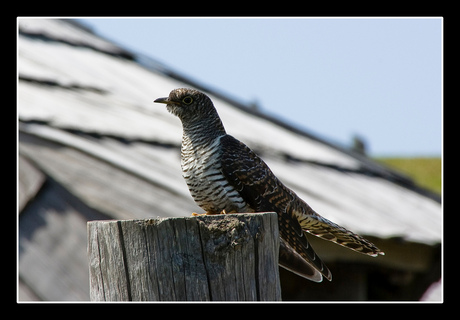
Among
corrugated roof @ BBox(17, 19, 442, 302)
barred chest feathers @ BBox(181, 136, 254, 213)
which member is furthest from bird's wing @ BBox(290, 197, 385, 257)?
corrugated roof @ BBox(17, 19, 442, 302)

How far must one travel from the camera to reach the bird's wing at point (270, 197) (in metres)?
3.24

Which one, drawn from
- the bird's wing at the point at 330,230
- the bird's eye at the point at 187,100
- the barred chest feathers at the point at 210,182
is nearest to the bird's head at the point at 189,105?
the bird's eye at the point at 187,100

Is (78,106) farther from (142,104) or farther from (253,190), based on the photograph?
(253,190)

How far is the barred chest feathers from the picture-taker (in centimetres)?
332

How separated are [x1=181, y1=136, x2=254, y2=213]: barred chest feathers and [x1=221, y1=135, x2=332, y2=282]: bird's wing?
0.03m

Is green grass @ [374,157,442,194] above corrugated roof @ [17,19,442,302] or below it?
above

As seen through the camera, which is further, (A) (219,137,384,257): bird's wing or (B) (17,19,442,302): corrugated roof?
(B) (17,19,442,302): corrugated roof

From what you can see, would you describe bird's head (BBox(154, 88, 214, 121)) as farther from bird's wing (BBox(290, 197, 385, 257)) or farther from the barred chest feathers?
bird's wing (BBox(290, 197, 385, 257))

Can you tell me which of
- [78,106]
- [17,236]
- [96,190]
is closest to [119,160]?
[96,190]

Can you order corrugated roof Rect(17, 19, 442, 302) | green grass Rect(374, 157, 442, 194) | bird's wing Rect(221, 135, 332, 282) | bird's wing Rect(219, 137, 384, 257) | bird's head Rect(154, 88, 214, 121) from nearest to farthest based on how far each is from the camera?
bird's wing Rect(221, 135, 332, 282), bird's wing Rect(219, 137, 384, 257), bird's head Rect(154, 88, 214, 121), corrugated roof Rect(17, 19, 442, 302), green grass Rect(374, 157, 442, 194)

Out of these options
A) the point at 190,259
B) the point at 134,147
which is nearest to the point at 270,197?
the point at 190,259

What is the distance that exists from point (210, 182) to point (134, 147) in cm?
228

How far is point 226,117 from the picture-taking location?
8.53 meters

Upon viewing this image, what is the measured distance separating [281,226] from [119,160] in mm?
1845
